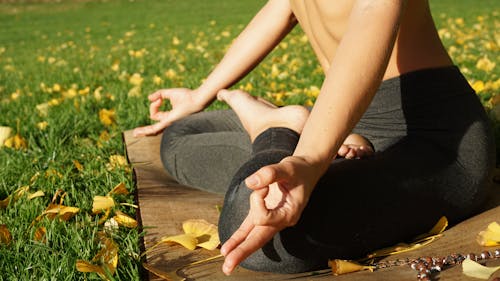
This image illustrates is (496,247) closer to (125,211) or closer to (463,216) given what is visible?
(463,216)

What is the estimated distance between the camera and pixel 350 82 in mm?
1546

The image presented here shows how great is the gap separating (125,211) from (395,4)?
1.17 m

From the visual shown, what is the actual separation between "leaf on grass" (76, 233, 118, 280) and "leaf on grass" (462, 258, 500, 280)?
870 millimetres

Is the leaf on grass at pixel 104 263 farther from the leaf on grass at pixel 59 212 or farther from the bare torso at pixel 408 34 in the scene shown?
the bare torso at pixel 408 34

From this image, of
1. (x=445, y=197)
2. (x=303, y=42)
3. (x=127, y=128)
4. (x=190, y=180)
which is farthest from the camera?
(x=303, y=42)

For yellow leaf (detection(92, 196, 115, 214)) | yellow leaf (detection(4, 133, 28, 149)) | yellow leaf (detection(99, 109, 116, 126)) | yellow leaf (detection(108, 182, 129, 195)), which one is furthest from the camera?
yellow leaf (detection(99, 109, 116, 126))

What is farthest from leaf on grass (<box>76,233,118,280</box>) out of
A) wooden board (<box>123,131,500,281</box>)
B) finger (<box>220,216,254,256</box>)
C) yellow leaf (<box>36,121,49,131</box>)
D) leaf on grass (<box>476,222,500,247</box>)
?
yellow leaf (<box>36,121,49,131</box>)

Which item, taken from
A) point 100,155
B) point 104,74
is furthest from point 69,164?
point 104,74

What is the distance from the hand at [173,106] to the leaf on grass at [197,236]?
1.02m

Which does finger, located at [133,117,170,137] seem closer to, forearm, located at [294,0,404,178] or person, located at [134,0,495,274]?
person, located at [134,0,495,274]

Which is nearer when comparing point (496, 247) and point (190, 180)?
point (496, 247)

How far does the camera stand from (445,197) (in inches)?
75.3

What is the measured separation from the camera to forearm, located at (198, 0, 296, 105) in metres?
2.67

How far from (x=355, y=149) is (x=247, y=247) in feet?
2.14
